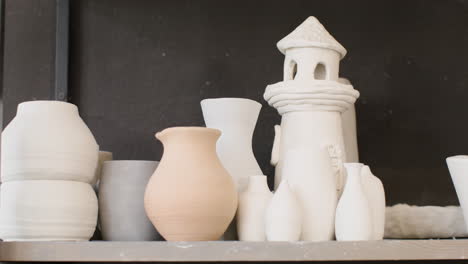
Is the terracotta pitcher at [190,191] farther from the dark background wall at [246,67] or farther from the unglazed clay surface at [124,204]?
the dark background wall at [246,67]

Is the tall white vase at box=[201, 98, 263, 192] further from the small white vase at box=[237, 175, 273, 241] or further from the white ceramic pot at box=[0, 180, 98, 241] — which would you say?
the white ceramic pot at box=[0, 180, 98, 241]

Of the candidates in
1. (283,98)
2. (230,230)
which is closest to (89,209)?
(230,230)

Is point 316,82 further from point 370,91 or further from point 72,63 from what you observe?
point 72,63

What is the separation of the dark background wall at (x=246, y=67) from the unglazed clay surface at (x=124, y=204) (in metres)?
0.33

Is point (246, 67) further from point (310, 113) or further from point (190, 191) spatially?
point (190, 191)

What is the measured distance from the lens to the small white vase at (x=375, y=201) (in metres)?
1.17

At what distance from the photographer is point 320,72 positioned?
1.38 meters

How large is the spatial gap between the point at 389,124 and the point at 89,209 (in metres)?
0.71

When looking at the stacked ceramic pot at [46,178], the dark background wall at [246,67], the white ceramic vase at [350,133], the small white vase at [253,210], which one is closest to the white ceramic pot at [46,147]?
the stacked ceramic pot at [46,178]

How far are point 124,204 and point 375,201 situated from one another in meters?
0.41

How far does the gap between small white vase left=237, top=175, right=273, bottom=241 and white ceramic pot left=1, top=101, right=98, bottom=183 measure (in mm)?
257

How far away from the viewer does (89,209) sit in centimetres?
118

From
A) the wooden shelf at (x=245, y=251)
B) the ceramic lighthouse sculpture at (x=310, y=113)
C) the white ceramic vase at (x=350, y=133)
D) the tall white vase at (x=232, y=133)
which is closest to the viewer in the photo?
the wooden shelf at (x=245, y=251)

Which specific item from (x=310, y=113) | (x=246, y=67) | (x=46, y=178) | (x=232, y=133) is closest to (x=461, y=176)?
(x=310, y=113)
